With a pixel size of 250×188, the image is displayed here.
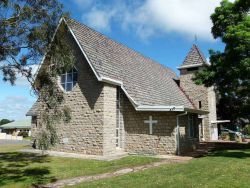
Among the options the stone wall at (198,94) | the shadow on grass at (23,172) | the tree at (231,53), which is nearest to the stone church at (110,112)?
the tree at (231,53)

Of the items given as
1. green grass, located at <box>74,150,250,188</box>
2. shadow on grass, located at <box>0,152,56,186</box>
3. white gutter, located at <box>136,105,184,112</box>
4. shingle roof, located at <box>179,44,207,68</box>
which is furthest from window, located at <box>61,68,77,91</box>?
shingle roof, located at <box>179,44,207,68</box>

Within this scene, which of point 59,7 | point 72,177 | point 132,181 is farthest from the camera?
point 59,7

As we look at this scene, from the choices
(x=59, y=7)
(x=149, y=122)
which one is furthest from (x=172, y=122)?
(x=59, y=7)

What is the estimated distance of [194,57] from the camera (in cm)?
3188

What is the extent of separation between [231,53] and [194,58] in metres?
14.7

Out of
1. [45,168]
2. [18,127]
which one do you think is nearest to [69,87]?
[45,168]

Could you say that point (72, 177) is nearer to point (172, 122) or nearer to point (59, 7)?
point (59, 7)

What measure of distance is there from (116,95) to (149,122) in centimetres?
284

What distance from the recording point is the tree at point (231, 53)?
53.7 ft

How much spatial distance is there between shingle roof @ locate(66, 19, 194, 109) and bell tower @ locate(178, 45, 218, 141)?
3542 millimetres

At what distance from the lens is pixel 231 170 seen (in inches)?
451

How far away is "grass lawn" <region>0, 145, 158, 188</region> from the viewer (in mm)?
10945

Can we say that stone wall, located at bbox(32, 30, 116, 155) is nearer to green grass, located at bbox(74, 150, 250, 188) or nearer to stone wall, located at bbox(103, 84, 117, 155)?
stone wall, located at bbox(103, 84, 117, 155)

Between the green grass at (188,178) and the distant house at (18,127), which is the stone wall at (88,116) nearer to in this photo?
the green grass at (188,178)
